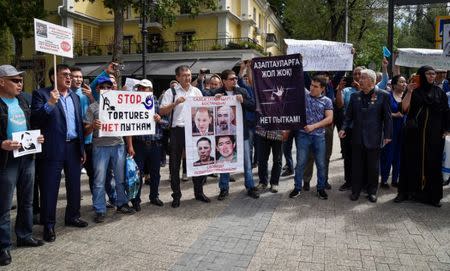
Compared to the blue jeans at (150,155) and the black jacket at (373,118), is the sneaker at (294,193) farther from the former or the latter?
the blue jeans at (150,155)

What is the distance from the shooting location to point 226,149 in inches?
259

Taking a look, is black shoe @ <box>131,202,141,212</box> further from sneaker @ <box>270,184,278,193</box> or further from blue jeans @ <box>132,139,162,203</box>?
sneaker @ <box>270,184,278,193</box>

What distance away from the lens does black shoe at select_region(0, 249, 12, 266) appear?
415 centimetres

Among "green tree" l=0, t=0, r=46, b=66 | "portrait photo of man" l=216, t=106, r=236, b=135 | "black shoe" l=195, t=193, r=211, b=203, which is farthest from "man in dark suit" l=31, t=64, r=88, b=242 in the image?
"green tree" l=0, t=0, r=46, b=66

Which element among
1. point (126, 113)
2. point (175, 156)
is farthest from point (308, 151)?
point (126, 113)

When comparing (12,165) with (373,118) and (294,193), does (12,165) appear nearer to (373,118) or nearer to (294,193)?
(294,193)

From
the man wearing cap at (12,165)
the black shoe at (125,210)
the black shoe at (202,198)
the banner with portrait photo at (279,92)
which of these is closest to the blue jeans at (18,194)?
the man wearing cap at (12,165)

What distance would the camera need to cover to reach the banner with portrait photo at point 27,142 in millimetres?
4230

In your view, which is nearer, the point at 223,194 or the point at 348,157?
the point at 223,194

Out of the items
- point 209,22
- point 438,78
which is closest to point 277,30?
point 209,22

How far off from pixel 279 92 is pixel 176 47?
26.2m

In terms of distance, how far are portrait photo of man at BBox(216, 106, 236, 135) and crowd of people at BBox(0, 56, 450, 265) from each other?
17 mm

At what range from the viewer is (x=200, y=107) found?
20.8 ft

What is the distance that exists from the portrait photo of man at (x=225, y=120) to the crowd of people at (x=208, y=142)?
0.02 meters
